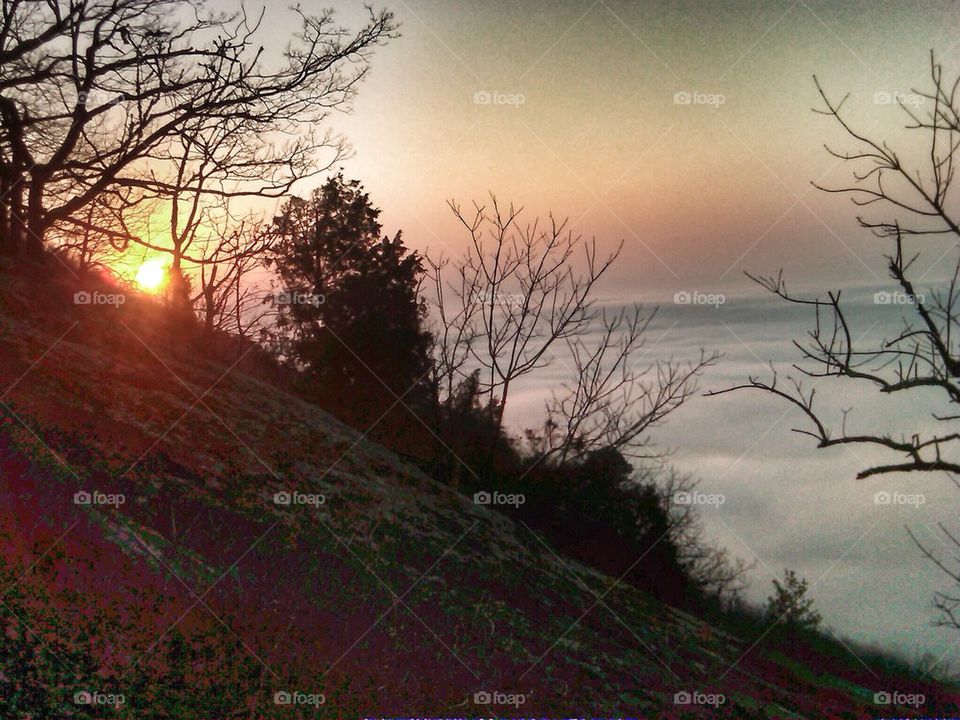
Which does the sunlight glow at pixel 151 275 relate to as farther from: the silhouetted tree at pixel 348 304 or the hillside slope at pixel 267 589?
the hillside slope at pixel 267 589

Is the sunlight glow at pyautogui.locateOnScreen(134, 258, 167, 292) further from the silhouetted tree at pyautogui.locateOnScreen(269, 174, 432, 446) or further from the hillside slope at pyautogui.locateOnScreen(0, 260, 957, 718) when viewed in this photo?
the hillside slope at pyautogui.locateOnScreen(0, 260, 957, 718)

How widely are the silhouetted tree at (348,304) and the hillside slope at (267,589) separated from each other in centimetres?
728

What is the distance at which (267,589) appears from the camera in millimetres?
6793

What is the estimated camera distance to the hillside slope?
591 centimetres

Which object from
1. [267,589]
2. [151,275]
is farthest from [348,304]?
[267,589]

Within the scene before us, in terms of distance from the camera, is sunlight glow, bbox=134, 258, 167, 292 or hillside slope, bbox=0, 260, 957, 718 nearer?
hillside slope, bbox=0, 260, 957, 718

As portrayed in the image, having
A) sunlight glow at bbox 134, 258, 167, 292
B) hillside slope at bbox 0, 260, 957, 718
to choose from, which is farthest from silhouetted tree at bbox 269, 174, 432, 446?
hillside slope at bbox 0, 260, 957, 718

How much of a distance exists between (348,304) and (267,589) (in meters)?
11.9

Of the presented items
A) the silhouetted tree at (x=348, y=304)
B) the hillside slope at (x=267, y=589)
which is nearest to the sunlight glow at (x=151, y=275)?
the silhouetted tree at (x=348, y=304)

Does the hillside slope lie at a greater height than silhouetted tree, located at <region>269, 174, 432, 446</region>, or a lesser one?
lesser

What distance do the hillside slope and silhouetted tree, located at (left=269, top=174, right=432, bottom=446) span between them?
7285mm

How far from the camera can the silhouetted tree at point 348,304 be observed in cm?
1773

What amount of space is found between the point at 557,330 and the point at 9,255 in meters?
7.76

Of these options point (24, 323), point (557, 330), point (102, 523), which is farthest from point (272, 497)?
point (557, 330)
